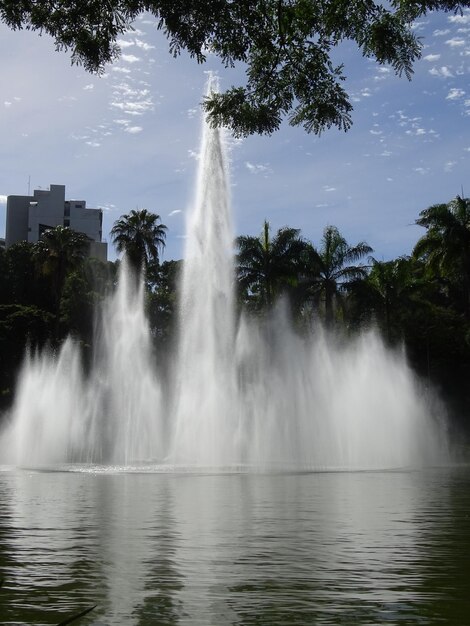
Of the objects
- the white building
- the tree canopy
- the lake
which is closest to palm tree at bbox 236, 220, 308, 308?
the lake

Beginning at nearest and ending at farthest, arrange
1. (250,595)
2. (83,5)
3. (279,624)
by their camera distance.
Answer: (279,624) < (250,595) < (83,5)

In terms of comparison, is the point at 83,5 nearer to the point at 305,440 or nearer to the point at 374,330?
the point at 305,440

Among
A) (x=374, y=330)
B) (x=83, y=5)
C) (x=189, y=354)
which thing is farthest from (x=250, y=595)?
(x=374, y=330)

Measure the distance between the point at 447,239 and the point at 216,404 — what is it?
23890 mm

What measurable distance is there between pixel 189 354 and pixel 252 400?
2.98m

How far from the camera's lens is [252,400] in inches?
1209

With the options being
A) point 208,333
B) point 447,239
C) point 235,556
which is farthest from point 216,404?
point 447,239

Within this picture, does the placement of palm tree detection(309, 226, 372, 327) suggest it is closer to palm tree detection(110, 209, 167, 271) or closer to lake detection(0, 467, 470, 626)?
palm tree detection(110, 209, 167, 271)

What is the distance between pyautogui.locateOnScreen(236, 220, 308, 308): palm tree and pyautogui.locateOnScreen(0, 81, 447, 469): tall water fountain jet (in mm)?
13026

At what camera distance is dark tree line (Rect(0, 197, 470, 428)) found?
4803 cm

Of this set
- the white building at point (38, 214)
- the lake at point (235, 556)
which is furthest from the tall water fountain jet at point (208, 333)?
the white building at point (38, 214)

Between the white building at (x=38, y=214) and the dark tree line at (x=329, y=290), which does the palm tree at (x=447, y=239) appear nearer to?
the dark tree line at (x=329, y=290)

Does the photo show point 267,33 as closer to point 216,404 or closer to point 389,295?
point 216,404

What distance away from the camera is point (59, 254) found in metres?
54.7
